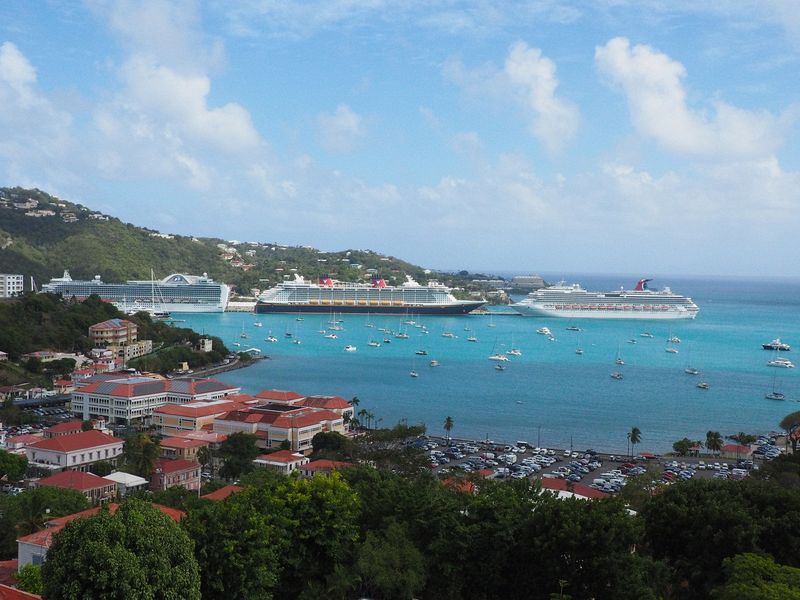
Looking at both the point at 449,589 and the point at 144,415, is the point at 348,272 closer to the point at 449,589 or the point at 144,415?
the point at 144,415

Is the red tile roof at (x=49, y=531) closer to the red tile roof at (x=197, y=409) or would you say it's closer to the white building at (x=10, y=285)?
the red tile roof at (x=197, y=409)

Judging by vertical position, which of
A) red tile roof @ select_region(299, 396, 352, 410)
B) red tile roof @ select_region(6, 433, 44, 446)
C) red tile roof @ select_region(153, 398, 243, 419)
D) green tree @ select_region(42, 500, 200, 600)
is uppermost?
green tree @ select_region(42, 500, 200, 600)

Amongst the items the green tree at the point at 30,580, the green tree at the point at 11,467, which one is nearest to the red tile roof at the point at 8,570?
the green tree at the point at 30,580

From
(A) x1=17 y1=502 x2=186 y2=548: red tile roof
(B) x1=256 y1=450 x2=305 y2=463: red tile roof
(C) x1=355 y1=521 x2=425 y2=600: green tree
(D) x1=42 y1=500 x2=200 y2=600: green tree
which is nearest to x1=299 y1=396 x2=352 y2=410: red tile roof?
(B) x1=256 y1=450 x2=305 y2=463: red tile roof

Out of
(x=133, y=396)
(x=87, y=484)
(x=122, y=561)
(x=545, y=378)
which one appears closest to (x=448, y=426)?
(x=133, y=396)

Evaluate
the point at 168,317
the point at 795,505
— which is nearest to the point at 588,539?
the point at 795,505

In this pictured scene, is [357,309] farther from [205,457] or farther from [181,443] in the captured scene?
[205,457]

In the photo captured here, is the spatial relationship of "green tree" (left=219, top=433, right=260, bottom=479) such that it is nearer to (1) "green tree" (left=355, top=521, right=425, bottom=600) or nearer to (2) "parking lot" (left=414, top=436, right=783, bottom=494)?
(2) "parking lot" (left=414, top=436, right=783, bottom=494)
